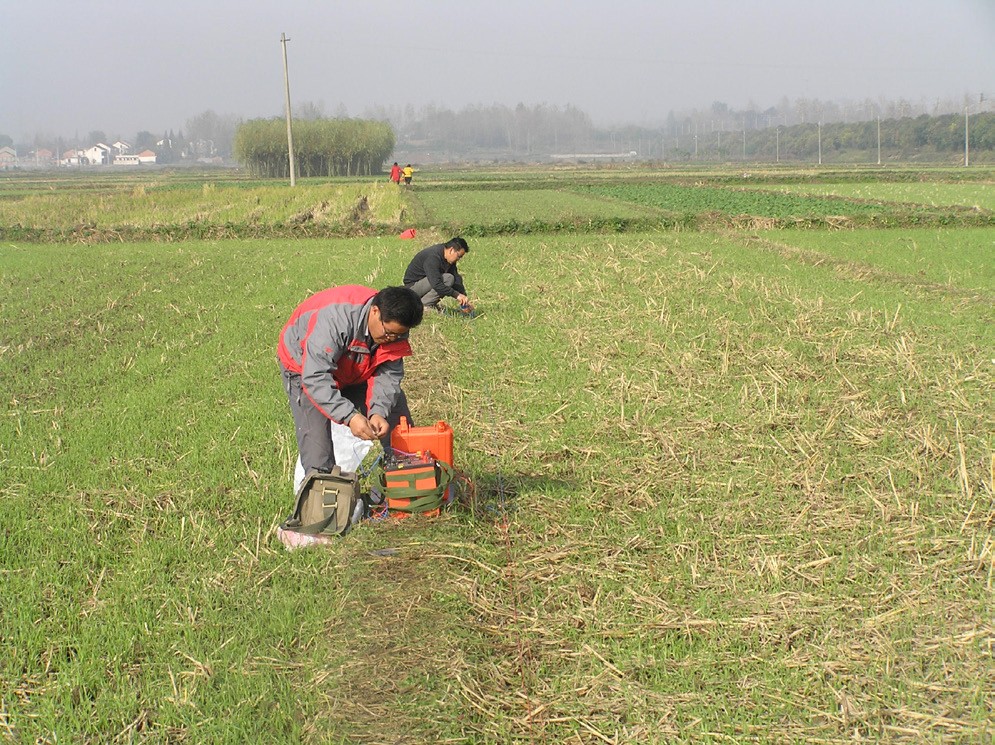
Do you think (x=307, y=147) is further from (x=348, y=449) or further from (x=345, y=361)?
(x=345, y=361)

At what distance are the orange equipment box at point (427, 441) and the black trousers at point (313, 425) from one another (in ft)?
0.18

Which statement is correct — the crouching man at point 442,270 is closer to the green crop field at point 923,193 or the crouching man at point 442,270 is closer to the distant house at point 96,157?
the green crop field at point 923,193

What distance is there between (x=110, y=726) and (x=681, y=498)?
9.78ft

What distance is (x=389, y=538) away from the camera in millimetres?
4559

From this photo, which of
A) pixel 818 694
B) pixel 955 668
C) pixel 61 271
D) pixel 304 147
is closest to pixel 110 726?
pixel 818 694

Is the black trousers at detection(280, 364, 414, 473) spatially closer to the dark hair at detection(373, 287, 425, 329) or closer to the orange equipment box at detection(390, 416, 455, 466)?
the orange equipment box at detection(390, 416, 455, 466)

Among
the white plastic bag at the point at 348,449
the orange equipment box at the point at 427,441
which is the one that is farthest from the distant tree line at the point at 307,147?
the orange equipment box at the point at 427,441

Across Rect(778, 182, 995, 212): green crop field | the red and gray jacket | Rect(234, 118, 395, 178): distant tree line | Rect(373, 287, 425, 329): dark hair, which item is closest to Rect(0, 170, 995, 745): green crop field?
the red and gray jacket

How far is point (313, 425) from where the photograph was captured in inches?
181

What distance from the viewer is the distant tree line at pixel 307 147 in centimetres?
A: 7369

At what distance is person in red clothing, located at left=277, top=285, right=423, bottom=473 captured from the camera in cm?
419

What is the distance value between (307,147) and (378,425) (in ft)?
240

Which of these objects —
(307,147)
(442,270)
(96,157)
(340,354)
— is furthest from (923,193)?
(96,157)

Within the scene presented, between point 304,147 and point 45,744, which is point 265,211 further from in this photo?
point 304,147
